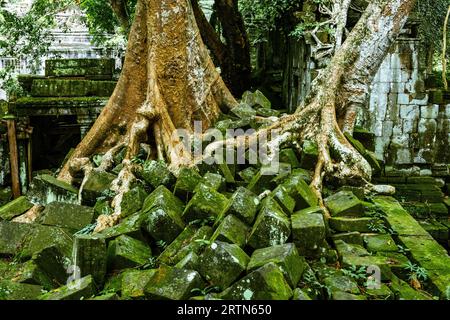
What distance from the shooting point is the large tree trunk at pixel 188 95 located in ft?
17.0

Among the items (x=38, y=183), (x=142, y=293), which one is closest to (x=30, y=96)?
(x=38, y=183)

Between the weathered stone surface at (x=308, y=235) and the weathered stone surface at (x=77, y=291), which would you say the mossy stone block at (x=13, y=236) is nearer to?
the weathered stone surface at (x=77, y=291)

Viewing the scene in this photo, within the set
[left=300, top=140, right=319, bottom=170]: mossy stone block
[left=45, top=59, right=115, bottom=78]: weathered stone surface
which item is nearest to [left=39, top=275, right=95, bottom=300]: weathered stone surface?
[left=300, top=140, right=319, bottom=170]: mossy stone block

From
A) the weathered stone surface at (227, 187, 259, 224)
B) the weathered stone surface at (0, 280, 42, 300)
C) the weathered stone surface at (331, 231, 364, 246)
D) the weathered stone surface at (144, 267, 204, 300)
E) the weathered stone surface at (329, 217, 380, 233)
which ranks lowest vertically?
the weathered stone surface at (0, 280, 42, 300)

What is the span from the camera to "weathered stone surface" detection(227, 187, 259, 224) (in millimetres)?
3867

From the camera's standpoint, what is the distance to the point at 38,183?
5574 millimetres

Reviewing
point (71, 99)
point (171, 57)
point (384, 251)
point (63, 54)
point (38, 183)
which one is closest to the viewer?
point (384, 251)

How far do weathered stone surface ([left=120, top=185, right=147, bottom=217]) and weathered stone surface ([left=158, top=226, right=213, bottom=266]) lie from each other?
0.80 m

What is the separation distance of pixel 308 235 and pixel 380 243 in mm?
799

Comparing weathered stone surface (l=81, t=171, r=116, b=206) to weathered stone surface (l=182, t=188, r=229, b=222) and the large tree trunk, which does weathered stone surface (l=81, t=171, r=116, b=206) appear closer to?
the large tree trunk

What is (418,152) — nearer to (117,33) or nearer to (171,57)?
(171,57)

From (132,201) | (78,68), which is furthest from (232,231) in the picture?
(78,68)

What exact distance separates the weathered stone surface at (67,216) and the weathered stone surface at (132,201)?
0.47 meters
